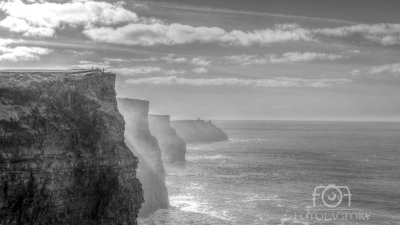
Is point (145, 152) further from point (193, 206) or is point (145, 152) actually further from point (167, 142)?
point (167, 142)

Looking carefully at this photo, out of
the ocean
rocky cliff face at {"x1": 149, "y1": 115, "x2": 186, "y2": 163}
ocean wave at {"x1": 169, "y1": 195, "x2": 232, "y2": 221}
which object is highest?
rocky cliff face at {"x1": 149, "y1": 115, "x2": 186, "y2": 163}

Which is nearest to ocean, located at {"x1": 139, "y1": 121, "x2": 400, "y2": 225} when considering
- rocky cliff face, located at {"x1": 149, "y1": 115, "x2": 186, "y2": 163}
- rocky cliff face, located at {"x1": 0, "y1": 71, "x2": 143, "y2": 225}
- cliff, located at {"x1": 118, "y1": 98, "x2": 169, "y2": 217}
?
cliff, located at {"x1": 118, "y1": 98, "x2": 169, "y2": 217}

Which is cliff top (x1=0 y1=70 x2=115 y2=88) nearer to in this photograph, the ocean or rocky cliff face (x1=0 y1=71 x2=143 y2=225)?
rocky cliff face (x1=0 y1=71 x2=143 y2=225)

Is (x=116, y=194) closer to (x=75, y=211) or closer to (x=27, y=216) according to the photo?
(x=75, y=211)

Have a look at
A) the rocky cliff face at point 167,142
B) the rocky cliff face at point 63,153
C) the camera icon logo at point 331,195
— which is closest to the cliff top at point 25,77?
the rocky cliff face at point 63,153

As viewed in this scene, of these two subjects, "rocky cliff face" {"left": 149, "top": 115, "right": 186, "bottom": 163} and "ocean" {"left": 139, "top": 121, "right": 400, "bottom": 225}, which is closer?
"ocean" {"left": 139, "top": 121, "right": 400, "bottom": 225}

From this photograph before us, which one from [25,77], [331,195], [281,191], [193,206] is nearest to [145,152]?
[193,206]
